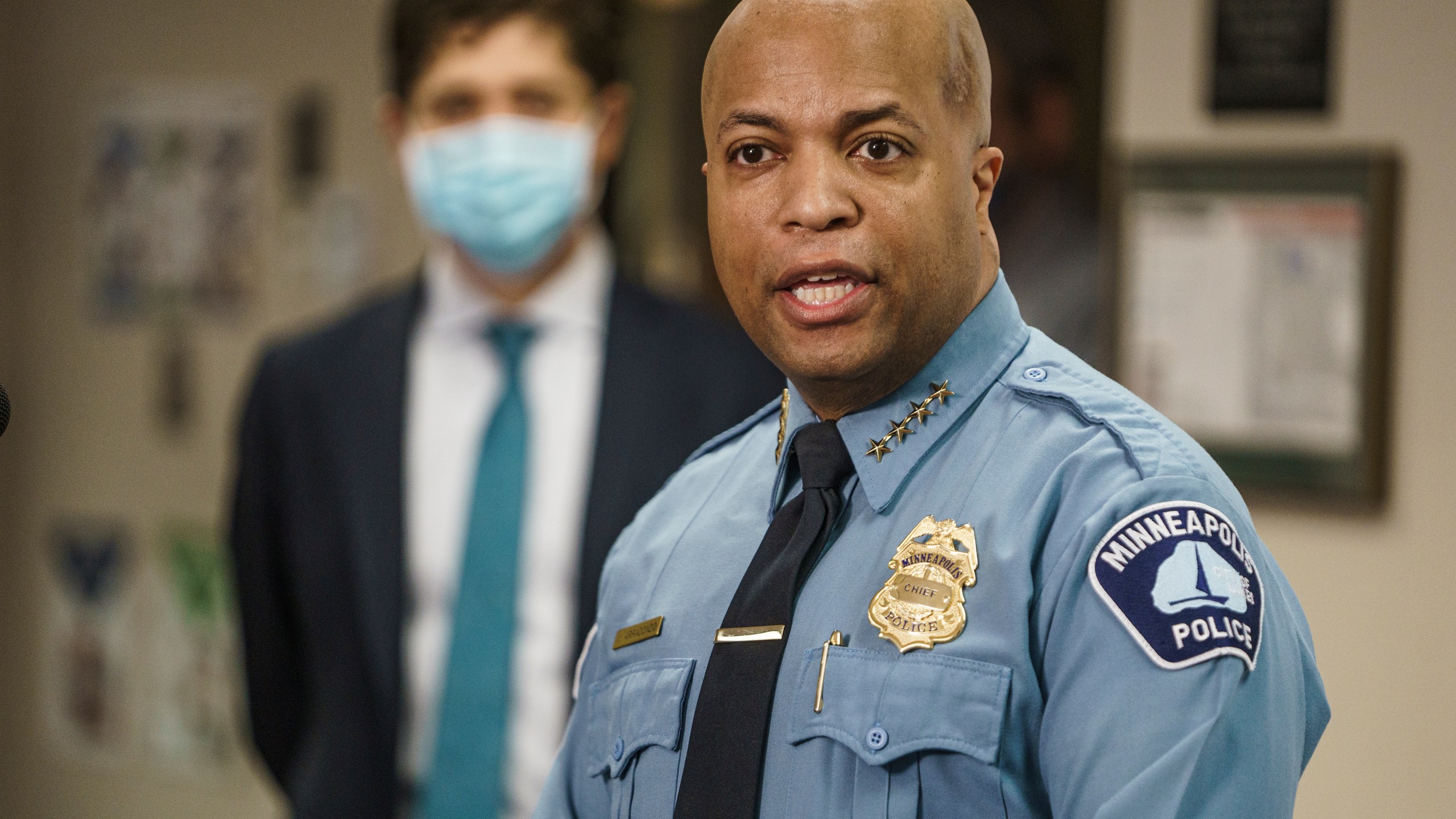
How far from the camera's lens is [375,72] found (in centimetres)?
318

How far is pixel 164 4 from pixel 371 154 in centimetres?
67

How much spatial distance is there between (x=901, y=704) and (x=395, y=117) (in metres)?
1.57

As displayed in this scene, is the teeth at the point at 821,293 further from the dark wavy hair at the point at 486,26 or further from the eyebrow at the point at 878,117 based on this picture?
the dark wavy hair at the point at 486,26

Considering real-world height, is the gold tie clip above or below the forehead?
below

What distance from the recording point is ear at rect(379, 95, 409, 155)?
7.32 feet

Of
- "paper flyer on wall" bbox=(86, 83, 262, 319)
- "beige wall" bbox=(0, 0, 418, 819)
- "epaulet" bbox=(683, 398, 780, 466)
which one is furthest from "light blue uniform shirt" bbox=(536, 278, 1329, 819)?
"paper flyer on wall" bbox=(86, 83, 262, 319)

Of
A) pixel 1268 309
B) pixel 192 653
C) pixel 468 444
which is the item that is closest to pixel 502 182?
pixel 468 444

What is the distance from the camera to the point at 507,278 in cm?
222

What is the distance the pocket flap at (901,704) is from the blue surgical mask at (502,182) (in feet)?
4.24

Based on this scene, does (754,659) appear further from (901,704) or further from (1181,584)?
(1181,584)

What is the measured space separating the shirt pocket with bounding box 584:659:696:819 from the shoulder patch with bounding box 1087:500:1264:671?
0.35m

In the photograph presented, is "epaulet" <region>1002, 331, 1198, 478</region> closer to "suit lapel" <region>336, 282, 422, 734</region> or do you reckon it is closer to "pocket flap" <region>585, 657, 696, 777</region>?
"pocket flap" <region>585, 657, 696, 777</region>

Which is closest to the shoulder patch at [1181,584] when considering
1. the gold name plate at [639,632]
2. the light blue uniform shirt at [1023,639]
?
the light blue uniform shirt at [1023,639]

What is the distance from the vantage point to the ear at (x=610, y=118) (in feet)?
7.39
